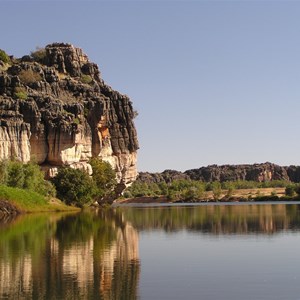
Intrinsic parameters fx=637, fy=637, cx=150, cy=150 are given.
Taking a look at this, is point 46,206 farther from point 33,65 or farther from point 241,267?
point 241,267

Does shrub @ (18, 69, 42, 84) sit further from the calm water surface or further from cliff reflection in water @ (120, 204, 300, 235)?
the calm water surface

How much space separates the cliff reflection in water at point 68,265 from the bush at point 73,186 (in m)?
44.8

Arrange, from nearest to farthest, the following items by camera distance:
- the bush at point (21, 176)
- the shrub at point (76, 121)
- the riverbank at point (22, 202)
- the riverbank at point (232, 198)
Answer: the riverbank at point (22, 202)
the bush at point (21, 176)
the shrub at point (76, 121)
the riverbank at point (232, 198)

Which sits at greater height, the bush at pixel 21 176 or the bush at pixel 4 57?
the bush at pixel 4 57

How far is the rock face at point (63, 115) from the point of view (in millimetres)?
82375

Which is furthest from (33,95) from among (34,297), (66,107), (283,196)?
(283,196)

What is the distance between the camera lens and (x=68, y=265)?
23969mm

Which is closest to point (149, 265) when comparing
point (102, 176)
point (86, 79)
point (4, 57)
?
point (102, 176)

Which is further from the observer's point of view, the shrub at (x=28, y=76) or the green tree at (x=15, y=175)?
the shrub at (x=28, y=76)

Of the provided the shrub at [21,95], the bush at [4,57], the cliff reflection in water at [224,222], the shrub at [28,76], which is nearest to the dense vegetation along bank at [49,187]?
the shrub at [21,95]

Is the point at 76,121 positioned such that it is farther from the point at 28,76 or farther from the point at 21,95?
the point at 28,76

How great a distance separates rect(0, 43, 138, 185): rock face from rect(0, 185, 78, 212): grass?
8.59 metres

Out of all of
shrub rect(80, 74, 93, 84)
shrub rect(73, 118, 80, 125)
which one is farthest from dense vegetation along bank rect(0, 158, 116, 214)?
shrub rect(80, 74, 93, 84)

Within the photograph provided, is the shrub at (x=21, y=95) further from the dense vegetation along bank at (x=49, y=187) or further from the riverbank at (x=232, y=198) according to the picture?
the riverbank at (x=232, y=198)
